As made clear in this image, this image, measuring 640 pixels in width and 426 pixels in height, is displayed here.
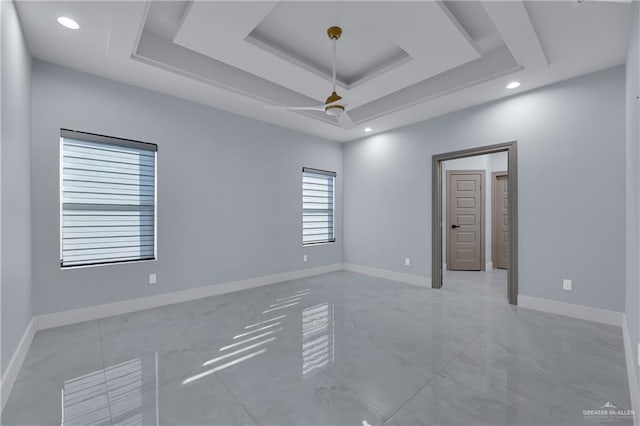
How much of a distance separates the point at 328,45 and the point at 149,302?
12.5 feet

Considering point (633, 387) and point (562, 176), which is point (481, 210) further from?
point (633, 387)

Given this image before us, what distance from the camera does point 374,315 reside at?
130 inches

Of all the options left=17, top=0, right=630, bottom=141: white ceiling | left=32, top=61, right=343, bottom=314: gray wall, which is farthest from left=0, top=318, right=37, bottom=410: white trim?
left=17, top=0, right=630, bottom=141: white ceiling

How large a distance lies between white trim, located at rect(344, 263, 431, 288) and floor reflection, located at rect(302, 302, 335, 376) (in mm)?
1856

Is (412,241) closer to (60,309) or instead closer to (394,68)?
(394,68)

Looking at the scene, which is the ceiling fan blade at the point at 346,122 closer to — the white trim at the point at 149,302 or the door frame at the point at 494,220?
the white trim at the point at 149,302

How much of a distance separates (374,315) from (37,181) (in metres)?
3.93

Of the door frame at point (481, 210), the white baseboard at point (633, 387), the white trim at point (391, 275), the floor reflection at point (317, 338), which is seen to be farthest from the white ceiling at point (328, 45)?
the floor reflection at point (317, 338)

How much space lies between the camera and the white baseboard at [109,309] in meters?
1.99

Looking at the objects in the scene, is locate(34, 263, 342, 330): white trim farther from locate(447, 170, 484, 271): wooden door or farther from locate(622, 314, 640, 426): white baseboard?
locate(622, 314, 640, 426): white baseboard

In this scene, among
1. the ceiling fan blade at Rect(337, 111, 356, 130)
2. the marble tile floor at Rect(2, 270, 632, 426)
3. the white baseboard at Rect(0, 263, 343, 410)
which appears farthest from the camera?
the ceiling fan blade at Rect(337, 111, 356, 130)

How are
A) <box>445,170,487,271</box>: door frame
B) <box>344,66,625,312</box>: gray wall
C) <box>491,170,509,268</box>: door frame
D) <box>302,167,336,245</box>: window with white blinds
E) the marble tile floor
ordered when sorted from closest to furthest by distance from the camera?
the marble tile floor < <box>344,66,625,312</box>: gray wall < <box>302,167,336,245</box>: window with white blinds < <box>445,170,487,271</box>: door frame < <box>491,170,509,268</box>: door frame

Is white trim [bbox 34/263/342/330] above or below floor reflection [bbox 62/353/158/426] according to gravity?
above

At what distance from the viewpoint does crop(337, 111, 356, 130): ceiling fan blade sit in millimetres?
4643
